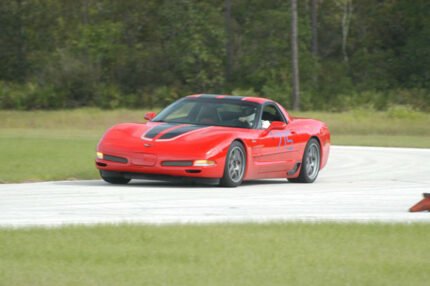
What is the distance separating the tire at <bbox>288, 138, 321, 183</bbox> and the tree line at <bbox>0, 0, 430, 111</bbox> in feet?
118

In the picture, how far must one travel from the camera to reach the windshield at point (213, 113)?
1521 cm

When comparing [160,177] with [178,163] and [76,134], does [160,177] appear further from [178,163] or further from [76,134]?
[76,134]

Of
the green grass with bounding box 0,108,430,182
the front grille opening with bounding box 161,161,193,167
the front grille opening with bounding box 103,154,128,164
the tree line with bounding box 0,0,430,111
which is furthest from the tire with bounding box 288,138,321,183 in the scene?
the tree line with bounding box 0,0,430,111

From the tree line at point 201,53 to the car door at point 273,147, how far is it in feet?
120

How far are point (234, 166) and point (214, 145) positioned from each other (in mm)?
505

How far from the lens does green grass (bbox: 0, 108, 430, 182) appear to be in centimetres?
1688

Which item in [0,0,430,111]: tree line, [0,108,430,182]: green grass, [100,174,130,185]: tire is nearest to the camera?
[100,174,130,185]: tire

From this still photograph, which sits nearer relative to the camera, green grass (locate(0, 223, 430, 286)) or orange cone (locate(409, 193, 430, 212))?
green grass (locate(0, 223, 430, 286))

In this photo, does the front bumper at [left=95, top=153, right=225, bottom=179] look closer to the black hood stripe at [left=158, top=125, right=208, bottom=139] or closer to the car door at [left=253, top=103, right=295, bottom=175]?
the black hood stripe at [left=158, top=125, right=208, bottom=139]

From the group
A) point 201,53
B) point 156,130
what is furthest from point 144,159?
point 201,53

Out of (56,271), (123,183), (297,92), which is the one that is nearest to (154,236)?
(56,271)

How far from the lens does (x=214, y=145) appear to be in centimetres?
1410

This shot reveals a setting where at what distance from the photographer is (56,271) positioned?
7.00m

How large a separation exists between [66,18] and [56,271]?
58.8 metres
